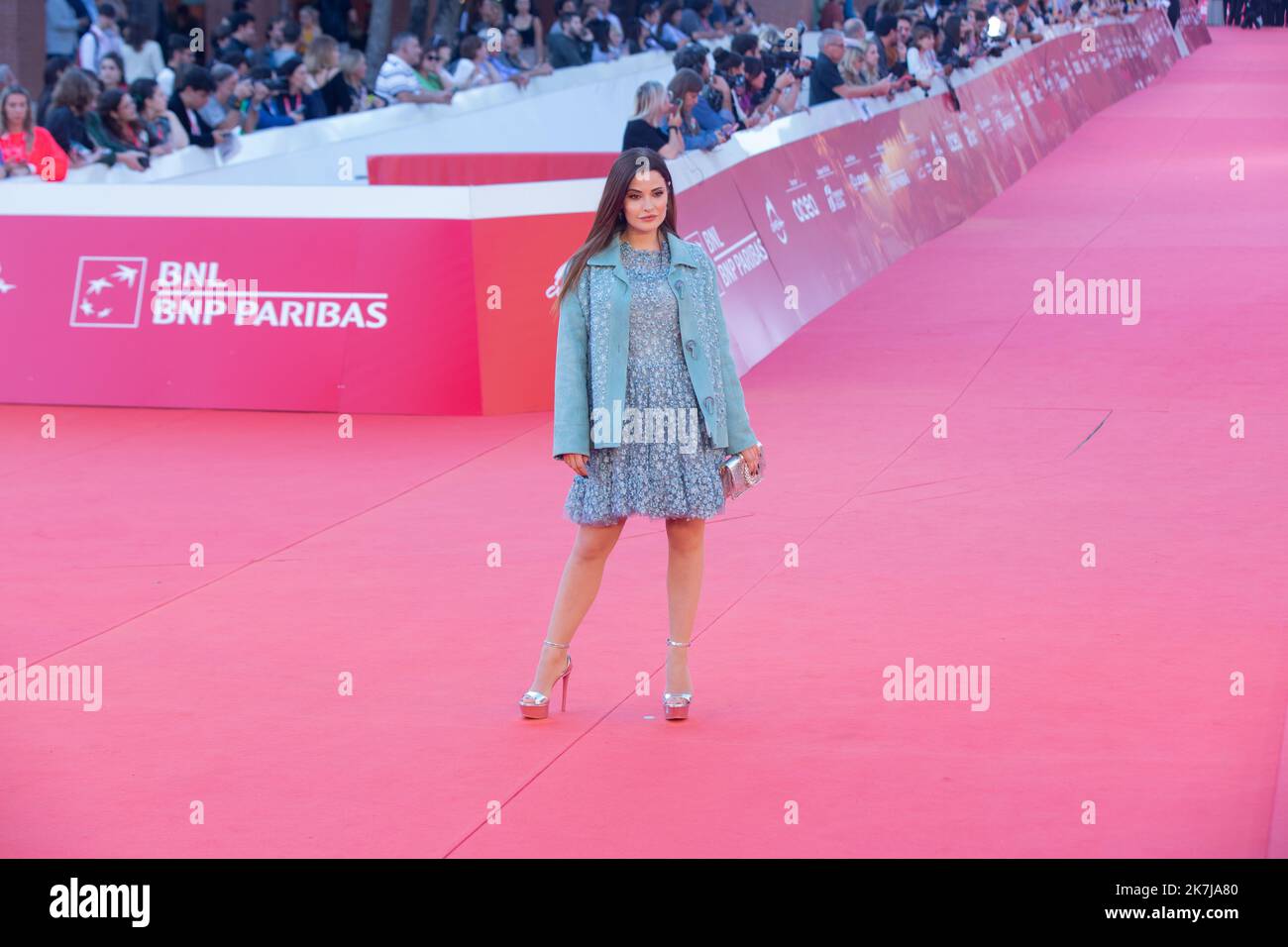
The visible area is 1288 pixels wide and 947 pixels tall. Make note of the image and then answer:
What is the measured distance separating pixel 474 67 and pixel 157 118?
710 cm

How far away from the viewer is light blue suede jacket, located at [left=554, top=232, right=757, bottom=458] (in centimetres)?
606

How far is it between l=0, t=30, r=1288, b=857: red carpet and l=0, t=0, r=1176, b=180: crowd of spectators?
236 centimetres

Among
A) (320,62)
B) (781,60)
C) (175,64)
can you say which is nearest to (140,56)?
(175,64)

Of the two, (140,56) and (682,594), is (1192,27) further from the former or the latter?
(682,594)

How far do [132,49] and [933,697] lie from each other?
56.1 feet

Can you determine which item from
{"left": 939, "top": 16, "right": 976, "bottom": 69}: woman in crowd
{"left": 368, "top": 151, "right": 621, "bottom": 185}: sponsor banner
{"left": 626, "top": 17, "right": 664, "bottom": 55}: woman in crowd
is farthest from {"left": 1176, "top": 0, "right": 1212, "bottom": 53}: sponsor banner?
{"left": 368, "top": 151, "right": 621, "bottom": 185}: sponsor banner

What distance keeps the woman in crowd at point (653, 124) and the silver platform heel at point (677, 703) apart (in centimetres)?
785

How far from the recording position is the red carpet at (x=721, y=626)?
547cm

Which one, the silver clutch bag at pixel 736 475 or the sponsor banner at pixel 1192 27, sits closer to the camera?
the silver clutch bag at pixel 736 475

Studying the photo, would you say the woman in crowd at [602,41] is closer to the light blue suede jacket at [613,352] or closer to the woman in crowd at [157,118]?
the woman in crowd at [157,118]

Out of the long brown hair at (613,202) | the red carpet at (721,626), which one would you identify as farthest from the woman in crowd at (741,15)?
the long brown hair at (613,202)

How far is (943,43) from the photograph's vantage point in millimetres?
25156

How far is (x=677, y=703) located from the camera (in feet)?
20.7
